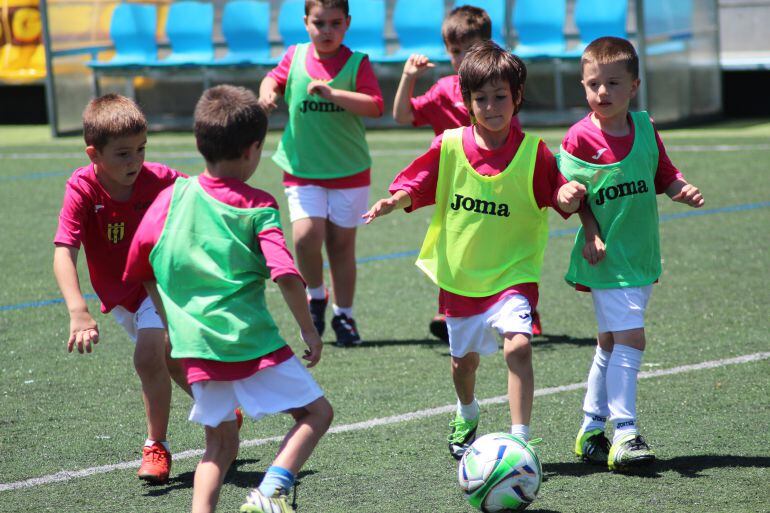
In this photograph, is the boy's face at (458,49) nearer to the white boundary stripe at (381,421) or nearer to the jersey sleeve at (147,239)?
the white boundary stripe at (381,421)

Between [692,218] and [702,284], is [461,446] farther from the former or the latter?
[692,218]

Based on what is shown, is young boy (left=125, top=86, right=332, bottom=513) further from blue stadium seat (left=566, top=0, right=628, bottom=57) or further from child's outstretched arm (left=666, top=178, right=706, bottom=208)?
blue stadium seat (left=566, top=0, right=628, bottom=57)

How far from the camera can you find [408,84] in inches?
236

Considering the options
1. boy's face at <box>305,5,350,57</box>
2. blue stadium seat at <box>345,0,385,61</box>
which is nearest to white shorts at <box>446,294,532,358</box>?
boy's face at <box>305,5,350,57</box>

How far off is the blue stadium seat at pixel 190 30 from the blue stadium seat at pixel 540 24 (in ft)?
16.0

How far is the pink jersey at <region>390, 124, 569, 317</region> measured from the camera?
4426 mm

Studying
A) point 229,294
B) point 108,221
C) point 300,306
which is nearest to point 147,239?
point 229,294

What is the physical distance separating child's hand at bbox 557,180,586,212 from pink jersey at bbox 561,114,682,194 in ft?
0.92

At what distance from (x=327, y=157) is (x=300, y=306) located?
10.7ft

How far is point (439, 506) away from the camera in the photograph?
13.3 feet

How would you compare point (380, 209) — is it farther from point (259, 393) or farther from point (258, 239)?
point (259, 393)

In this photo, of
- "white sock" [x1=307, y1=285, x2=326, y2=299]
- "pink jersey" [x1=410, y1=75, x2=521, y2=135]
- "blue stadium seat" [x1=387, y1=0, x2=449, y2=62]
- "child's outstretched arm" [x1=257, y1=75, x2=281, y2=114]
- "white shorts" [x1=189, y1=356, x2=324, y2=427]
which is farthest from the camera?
"blue stadium seat" [x1=387, y1=0, x2=449, y2=62]

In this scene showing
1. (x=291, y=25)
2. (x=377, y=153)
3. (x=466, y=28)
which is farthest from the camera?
(x=291, y=25)

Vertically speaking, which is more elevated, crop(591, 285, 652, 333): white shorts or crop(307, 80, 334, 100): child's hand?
crop(307, 80, 334, 100): child's hand
